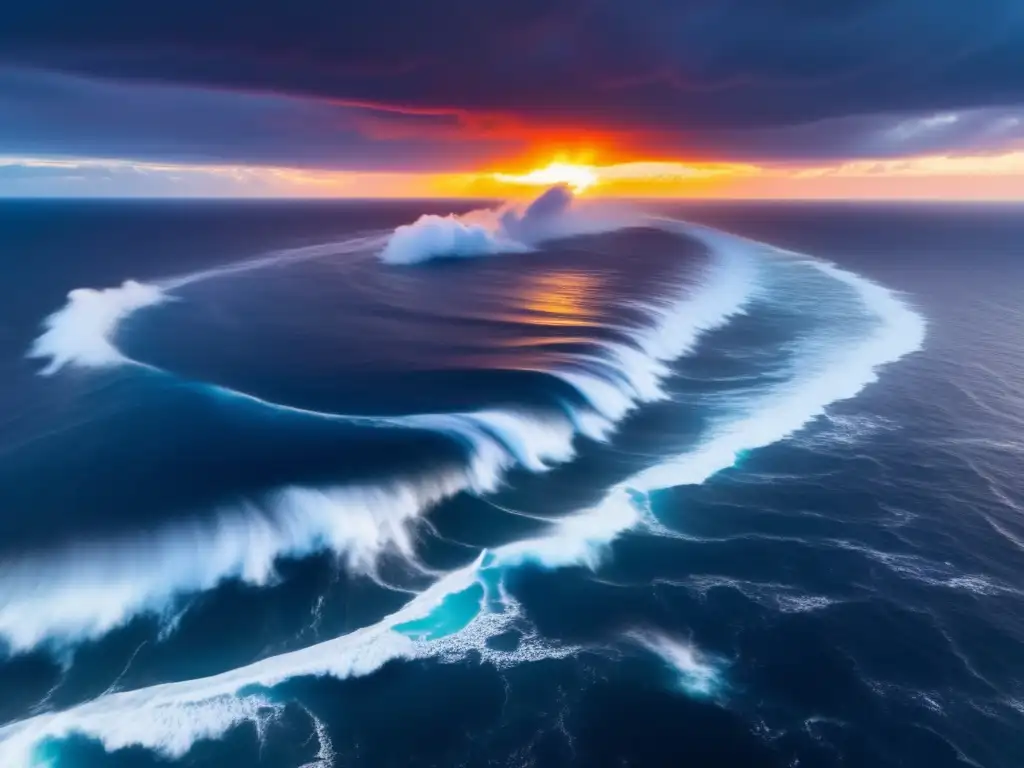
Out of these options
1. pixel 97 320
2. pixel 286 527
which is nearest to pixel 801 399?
→ pixel 286 527

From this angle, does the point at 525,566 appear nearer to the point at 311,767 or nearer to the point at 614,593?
the point at 614,593

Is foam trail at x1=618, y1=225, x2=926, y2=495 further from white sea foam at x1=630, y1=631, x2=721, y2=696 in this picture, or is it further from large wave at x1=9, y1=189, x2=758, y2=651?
white sea foam at x1=630, y1=631, x2=721, y2=696

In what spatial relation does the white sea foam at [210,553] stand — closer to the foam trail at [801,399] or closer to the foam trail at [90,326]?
the foam trail at [801,399]

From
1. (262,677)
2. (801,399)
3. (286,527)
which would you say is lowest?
(801,399)

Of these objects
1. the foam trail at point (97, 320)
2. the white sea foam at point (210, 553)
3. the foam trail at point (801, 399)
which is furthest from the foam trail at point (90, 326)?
the foam trail at point (801, 399)

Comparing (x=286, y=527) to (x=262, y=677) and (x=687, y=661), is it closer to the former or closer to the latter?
(x=262, y=677)

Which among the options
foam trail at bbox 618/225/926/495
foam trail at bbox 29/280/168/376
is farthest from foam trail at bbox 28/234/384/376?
foam trail at bbox 618/225/926/495

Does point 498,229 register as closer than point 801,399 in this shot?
No

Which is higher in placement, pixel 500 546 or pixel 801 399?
pixel 500 546
